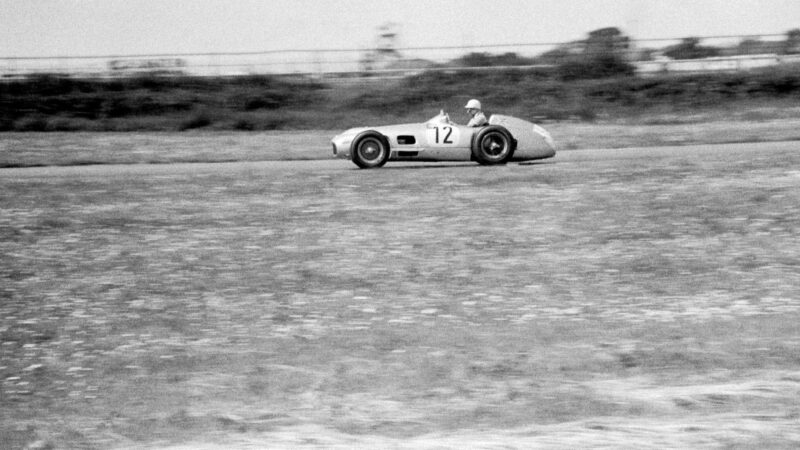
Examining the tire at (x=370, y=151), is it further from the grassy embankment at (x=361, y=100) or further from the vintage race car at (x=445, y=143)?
the grassy embankment at (x=361, y=100)

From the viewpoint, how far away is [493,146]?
17547 millimetres

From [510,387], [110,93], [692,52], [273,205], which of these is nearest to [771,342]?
[510,387]

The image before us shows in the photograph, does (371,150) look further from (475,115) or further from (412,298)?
(412,298)

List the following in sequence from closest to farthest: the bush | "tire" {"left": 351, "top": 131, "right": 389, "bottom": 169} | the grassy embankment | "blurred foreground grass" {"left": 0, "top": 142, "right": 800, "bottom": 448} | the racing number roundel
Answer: "blurred foreground grass" {"left": 0, "top": 142, "right": 800, "bottom": 448} → the racing number roundel → "tire" {"left": 351, "top": 131, "right": 389, "bottom": 169} → the grassy embankment → the bush

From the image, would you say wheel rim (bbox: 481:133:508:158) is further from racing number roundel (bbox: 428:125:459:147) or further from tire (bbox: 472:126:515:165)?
racing number roundel (bbox: 428:125:459:147)

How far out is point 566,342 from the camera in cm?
820

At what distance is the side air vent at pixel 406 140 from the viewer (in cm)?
1752

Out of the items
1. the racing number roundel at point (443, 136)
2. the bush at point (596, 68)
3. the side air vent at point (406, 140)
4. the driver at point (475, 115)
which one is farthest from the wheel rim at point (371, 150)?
the bush at point (596, 68)

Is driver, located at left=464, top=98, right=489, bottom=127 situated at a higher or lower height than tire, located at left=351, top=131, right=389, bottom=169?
higher

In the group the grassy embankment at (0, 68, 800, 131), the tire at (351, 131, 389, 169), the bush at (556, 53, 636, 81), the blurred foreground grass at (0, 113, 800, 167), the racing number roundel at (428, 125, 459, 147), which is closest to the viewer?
the racing number roundel at (428, 125, 459, 147)

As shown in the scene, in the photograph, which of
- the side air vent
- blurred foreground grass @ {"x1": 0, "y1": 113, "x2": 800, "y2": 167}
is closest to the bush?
blurred foreground grass @ {"x1": 0, "y1": 113, "x2": 800, "y2": 167}

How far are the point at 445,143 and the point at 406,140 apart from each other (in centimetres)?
61

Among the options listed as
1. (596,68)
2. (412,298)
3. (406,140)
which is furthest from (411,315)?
(596,68)

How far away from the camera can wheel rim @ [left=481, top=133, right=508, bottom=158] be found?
1752 centimetres
